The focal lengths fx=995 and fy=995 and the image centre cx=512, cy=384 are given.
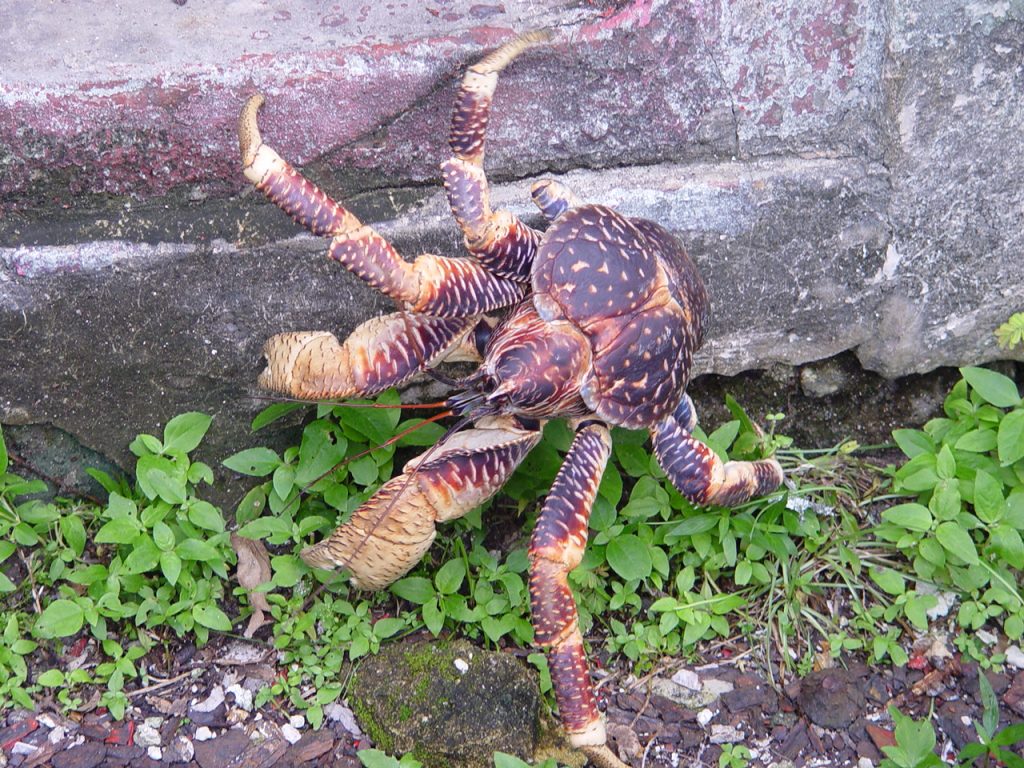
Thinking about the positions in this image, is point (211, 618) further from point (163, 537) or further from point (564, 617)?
point (564, 617)

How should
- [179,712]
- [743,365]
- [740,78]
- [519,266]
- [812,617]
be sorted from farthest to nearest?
[743,365], [812,617], [740,78], [179,712], [519,266]

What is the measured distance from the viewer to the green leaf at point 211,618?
2148 millimetres

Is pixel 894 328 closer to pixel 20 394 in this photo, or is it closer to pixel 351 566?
pixel 351 566

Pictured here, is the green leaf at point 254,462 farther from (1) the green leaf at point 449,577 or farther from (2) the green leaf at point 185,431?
(1) the green leaf at point 449,577

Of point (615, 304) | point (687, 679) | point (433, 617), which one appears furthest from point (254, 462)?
point (687, 679)

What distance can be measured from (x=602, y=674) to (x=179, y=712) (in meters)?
0.94

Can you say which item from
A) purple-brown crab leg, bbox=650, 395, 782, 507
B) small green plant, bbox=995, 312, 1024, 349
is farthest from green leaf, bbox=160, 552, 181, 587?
small green plant, bbox=995, 312, 1024, 349

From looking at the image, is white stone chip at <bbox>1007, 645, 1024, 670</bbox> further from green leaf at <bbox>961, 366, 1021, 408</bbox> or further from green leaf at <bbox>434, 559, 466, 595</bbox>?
green leaf at <bbox>434, 559, 466, 595</bbox>

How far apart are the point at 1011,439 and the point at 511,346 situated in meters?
1.28

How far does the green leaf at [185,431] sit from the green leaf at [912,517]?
63.1 inches

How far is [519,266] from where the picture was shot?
1987 mm

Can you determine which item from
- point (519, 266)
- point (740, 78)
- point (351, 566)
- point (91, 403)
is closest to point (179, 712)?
point (351, 566)

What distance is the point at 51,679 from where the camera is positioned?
81.4 inches

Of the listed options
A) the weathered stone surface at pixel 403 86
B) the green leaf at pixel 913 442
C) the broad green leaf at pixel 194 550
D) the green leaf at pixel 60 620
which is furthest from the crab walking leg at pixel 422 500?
the green leaf at pixel 913 442
